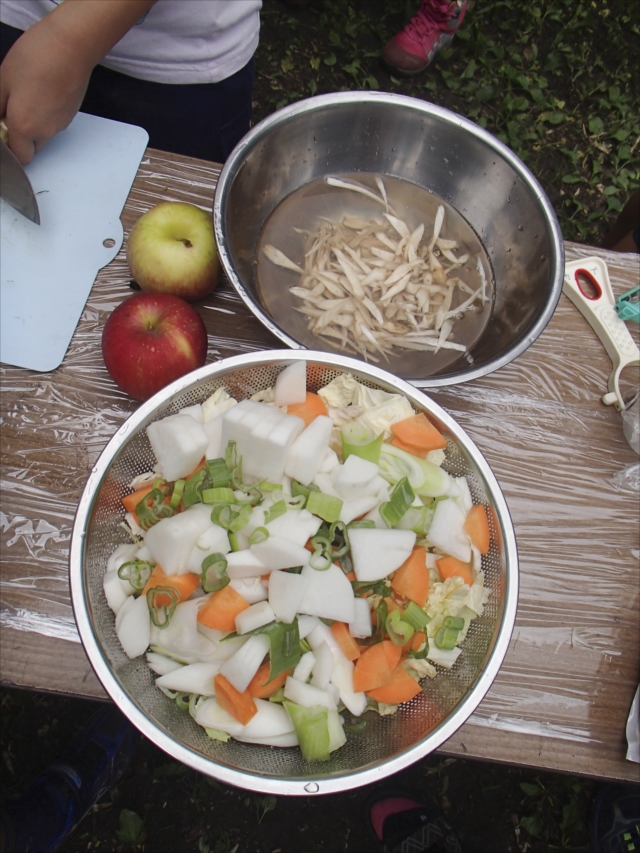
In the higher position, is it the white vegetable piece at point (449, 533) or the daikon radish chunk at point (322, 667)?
the white vegetable piece at point (449, 533)

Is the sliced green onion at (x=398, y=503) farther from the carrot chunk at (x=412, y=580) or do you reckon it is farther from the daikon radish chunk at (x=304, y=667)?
the daikon radish chunk at (x=304, y=667)

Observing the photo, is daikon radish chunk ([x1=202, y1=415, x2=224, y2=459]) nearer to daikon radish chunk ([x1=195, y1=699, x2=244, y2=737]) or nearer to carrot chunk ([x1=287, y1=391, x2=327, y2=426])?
carrot chunk ([x1=287, y1=391, x2=327, y2=426])

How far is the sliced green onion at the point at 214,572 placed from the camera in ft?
3.05

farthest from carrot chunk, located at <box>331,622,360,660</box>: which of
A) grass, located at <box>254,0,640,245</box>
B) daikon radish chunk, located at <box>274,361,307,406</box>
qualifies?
grass, located at <box>254,0,640,245</box>

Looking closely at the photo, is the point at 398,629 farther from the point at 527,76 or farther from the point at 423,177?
the point at 527,76

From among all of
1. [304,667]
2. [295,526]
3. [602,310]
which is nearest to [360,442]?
[295,526]

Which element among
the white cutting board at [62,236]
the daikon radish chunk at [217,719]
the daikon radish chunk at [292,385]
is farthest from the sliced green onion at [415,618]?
the white cutting board at [62,236]

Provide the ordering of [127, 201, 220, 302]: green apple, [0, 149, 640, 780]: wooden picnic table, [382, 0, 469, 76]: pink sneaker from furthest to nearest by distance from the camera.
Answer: [382, 0, 469, 76]: pink sneaker
[127, 201, 220, 302]: green apple
[0, 149, 640, 780]: wooden picnic table

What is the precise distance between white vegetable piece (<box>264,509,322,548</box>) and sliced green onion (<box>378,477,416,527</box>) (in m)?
0.13

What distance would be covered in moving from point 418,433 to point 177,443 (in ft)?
1.48

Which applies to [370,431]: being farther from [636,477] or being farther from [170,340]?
[636,477]

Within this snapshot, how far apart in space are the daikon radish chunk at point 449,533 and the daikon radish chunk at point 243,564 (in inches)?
12.5

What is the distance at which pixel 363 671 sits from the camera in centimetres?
97

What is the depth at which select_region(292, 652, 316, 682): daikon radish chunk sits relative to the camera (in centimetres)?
96
